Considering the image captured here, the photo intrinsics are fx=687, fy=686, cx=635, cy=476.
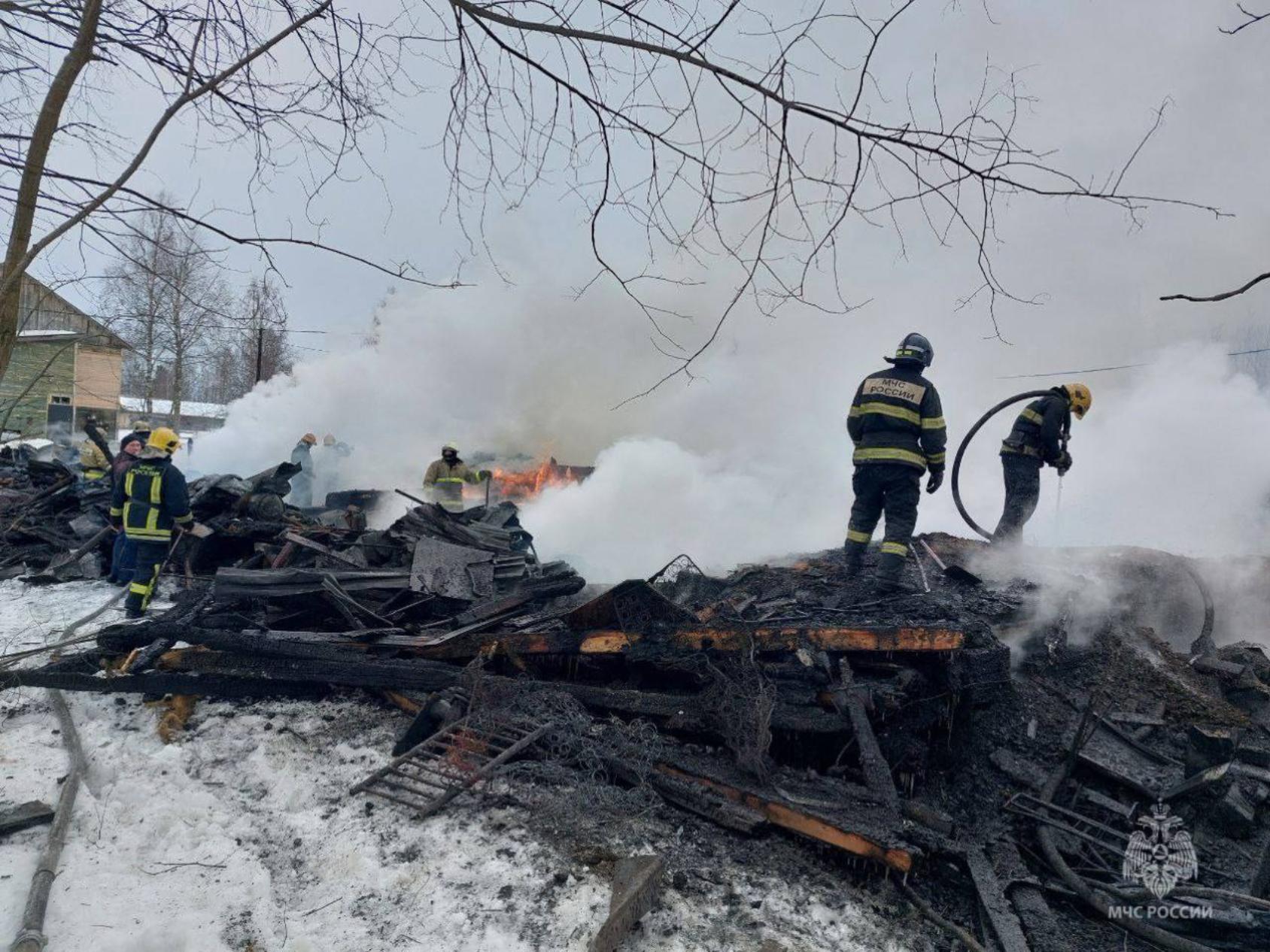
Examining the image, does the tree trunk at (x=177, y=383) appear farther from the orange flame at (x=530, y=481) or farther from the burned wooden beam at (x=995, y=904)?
the burned wooden beam at (x=995, y=904)

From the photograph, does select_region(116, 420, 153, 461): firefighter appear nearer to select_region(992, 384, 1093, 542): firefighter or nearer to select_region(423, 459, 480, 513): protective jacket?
select_region(423, 459, 480, 513): protective jacket

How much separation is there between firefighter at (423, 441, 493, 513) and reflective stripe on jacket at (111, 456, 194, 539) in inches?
146

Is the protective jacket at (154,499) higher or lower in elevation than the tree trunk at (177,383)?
lower

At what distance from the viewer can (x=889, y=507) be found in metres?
5.45

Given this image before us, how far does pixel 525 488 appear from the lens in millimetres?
15617

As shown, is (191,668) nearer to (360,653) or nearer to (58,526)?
(360,653)

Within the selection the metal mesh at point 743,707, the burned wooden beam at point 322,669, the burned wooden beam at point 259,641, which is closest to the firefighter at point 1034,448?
the metal mesh at point 743,707

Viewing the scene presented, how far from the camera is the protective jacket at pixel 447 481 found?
10062 mm

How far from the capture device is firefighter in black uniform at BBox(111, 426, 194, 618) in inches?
248

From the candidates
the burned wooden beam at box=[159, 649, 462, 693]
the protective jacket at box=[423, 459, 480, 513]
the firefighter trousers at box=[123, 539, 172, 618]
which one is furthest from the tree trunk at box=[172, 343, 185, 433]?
the burned wooden beam at box=[159, 649, 462, 693]

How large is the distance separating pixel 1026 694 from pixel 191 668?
17.5 ft

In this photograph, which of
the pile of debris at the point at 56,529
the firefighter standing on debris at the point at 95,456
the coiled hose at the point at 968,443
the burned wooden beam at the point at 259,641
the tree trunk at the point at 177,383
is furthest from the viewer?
the tree trunk at the point at 177,383

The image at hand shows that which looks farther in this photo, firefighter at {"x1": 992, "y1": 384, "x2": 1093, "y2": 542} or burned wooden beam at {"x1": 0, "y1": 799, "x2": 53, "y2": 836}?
firefighter at {"x1": 992, "y1": 384, "x2": 1093, "y2": 542}

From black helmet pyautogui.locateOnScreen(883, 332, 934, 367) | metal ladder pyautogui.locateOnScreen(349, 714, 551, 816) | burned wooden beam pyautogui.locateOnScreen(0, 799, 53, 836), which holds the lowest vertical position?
burned wooden beam pyautogui.locateOnScreen(0, 799, 53, 836)
